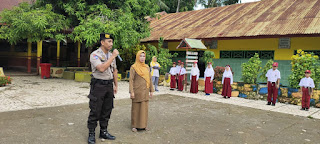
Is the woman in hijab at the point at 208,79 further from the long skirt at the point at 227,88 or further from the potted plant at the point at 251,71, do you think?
the potted plant at the point at 251,71

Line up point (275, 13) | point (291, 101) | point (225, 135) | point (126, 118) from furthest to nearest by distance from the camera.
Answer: point (275, 13) < point (291, 101) < point (126, 118) < point (225, 135)

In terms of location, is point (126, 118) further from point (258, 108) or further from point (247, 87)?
point (247, 87)

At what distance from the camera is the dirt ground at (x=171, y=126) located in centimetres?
427

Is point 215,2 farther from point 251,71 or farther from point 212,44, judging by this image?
point 251,71

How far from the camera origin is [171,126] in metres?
5.20

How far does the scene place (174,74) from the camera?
11555 mm

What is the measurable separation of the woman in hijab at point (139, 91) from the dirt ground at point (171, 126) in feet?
0.74

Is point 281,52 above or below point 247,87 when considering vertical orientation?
above

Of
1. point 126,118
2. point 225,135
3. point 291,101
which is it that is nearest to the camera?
point 225,135

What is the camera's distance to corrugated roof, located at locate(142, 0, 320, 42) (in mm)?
10688

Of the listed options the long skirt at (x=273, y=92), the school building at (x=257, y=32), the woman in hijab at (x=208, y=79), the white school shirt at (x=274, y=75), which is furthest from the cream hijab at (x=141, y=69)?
the school building at (x=257, y=32)

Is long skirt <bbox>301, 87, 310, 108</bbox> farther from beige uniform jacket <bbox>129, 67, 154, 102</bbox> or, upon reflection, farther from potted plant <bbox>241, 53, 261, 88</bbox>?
beige uniform jacket <bbox>129, 67, 154, 102</bbox>

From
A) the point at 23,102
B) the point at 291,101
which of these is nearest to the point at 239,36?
the point at 291,101

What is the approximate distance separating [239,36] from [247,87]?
276 centimetres
